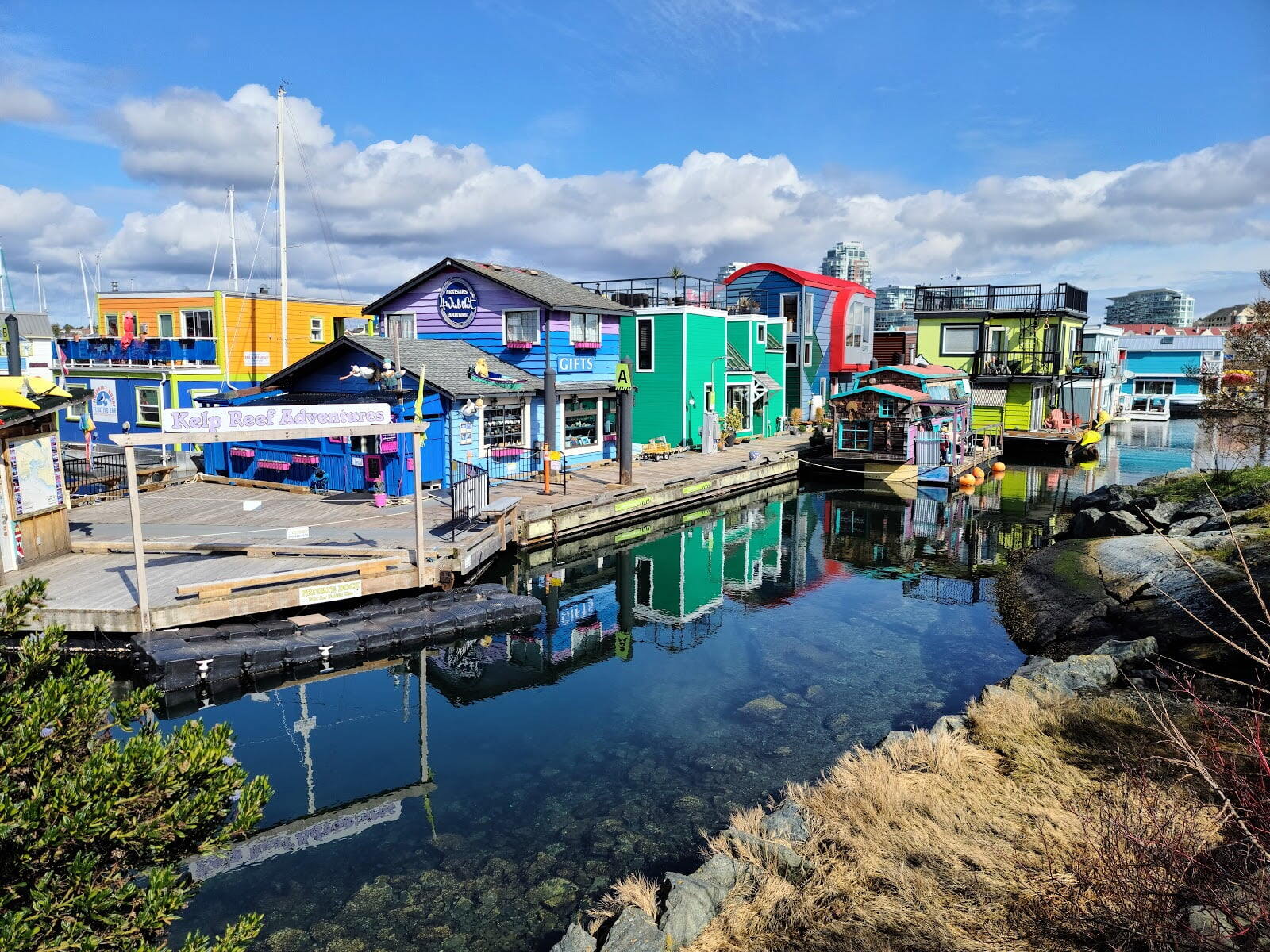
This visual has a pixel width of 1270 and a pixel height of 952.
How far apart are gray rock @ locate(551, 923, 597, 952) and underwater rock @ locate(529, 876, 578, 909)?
1.37m

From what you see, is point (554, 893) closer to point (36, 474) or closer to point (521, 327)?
point (36, 474)

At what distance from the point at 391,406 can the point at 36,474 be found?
8041 millimetres

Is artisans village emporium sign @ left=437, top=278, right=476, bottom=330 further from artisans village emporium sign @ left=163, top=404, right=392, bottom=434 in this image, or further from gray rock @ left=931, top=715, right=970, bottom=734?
gray rock @ left=931, top=715, right=970, bottom=734

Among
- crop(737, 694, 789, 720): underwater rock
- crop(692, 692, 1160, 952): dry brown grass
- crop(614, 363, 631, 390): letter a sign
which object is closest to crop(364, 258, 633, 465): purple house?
crop(614, 363, 631, 390): letter a sign

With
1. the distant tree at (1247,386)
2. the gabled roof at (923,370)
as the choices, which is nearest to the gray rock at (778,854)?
the distant tree at (1247,386)

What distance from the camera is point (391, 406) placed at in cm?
2184

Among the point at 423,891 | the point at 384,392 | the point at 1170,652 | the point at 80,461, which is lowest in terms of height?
the point at 423,891

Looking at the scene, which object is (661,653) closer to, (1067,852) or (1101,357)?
(1067,852)

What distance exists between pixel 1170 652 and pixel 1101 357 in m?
53.0

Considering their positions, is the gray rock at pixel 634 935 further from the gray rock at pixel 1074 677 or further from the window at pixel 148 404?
the window at pixel 148 404

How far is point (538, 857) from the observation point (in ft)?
31.3

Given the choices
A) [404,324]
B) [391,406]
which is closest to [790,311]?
[404,324]

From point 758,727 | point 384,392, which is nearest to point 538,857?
point 758,727

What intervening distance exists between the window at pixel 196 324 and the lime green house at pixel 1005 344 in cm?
3775
